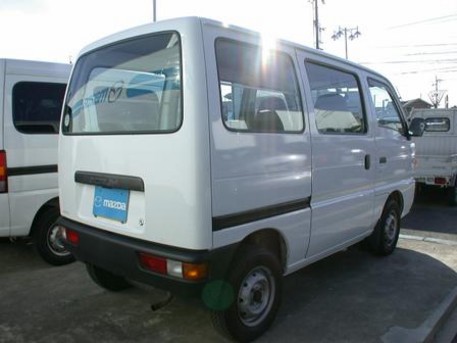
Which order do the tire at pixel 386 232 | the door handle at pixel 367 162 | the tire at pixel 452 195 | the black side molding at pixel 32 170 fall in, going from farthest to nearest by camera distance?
the tire at pixel 452 195 → the tire at pixel 386 232 → the black side molding at pixel 32 170 → the door handle at pixel 367 162

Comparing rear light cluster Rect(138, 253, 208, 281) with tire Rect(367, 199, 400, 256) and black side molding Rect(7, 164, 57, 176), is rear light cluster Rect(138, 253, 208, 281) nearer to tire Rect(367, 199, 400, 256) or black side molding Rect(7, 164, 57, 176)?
black side molding Rect(7, 164, 57, 176)

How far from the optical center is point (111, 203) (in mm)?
3104

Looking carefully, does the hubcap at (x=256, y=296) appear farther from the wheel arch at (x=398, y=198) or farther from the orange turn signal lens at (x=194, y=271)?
the wheel arch at (x=398, y=198)

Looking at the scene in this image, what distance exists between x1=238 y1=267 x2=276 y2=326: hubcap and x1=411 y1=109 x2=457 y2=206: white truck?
21.4ft

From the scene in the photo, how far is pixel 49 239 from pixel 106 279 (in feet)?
4.25

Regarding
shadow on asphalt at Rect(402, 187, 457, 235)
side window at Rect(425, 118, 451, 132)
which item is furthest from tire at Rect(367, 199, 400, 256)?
side window at Rect(425, 118, 451, 132)

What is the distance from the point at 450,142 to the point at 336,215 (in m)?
7.11

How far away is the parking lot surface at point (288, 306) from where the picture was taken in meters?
3.36

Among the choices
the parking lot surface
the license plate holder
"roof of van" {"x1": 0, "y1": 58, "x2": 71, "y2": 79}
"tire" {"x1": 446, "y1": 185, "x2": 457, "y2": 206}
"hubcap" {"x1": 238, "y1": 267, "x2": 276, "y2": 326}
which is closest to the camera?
the license plate holder

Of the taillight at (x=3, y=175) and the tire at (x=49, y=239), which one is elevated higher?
the taillight at (x=3, y=175)

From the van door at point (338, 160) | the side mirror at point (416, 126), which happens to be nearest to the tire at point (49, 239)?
the van door at point (338, 160)

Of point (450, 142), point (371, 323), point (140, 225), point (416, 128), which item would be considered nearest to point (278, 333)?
point (371, 323)

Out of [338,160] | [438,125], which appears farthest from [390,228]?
[438,125]

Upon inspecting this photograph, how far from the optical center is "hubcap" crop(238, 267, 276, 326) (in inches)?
124
